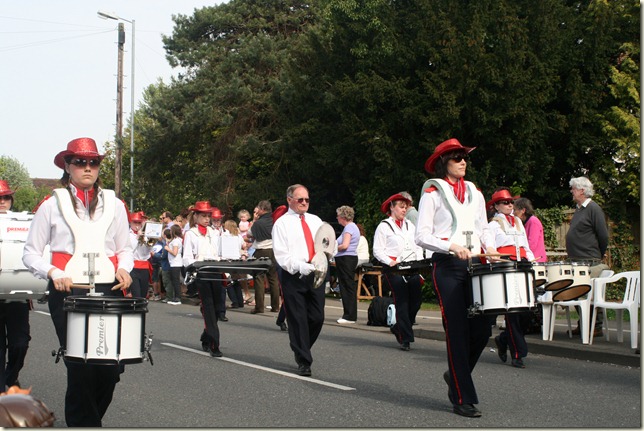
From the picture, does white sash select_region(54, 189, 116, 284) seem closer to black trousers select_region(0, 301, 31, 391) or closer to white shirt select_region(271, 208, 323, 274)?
black trousers select_region(0, 301, 31, 391)

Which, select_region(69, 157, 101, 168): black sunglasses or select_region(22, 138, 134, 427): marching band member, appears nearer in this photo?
select_region(22, 138, 134, 427): marching band member

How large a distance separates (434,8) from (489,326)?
17.3 metres

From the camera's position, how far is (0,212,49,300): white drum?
7.81m

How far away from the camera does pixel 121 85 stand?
4025 cm

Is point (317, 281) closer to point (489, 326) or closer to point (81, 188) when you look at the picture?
point (489, 326)

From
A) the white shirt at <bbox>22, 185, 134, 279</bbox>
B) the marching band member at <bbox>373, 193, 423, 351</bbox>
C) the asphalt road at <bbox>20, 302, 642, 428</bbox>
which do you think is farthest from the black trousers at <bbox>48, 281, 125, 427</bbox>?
the marching band member at <bbox>373, 193, 423, 351</bbox>

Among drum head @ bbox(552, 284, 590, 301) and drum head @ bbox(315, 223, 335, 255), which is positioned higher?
drum head @ bbox(315, 223, 335, 255)

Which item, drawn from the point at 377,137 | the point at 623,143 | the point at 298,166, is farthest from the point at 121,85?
→ the point at 623,143

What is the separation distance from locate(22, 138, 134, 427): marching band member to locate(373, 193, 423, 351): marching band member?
252 inches

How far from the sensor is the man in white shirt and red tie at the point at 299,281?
10.1 m

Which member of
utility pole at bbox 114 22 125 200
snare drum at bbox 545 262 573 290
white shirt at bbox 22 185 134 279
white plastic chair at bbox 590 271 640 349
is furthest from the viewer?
utility pole at bbox 114 22 125 200

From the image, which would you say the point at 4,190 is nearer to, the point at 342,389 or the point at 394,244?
the point at 342,389

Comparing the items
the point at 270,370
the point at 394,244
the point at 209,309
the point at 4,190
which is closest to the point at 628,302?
the point at 394,244

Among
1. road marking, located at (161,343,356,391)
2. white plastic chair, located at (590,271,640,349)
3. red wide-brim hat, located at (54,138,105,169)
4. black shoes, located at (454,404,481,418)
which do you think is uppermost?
red wide-brim hat, located at (54,138,105,169)
